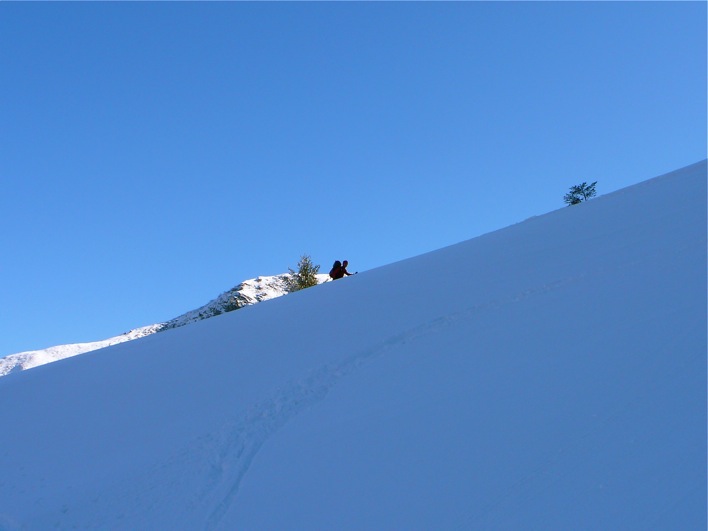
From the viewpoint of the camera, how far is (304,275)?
19859mm

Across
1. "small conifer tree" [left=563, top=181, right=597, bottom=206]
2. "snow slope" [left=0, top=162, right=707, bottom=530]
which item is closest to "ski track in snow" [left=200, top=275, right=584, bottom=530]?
"snow slope" [left=0, top=162, right=707, bottom=530]

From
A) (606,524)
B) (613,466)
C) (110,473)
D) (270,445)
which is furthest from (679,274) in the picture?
(110,473)

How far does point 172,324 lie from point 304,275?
12.5 m

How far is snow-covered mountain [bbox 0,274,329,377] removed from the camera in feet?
75.9

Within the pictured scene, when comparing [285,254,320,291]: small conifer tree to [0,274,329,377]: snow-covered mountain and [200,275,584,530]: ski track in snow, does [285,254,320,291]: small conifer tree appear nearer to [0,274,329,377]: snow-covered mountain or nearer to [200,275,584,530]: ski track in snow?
[0,274,329,377]: snow-covered mountain

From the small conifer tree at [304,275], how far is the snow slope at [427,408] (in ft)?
40.9

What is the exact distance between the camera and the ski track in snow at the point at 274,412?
13.1ft

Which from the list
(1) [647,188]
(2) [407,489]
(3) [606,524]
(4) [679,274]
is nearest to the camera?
(3) [606,524]

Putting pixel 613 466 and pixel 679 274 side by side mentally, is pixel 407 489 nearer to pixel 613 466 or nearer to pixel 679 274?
pixel 613 466

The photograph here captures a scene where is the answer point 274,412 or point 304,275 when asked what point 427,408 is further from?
point 304,275

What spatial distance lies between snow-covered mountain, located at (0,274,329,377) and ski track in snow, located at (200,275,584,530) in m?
13.9

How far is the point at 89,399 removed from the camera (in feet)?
20.0

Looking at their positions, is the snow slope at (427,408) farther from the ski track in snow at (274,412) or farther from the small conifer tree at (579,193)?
the small conifer tree at (579,193)

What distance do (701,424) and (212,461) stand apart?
9.63 feet
